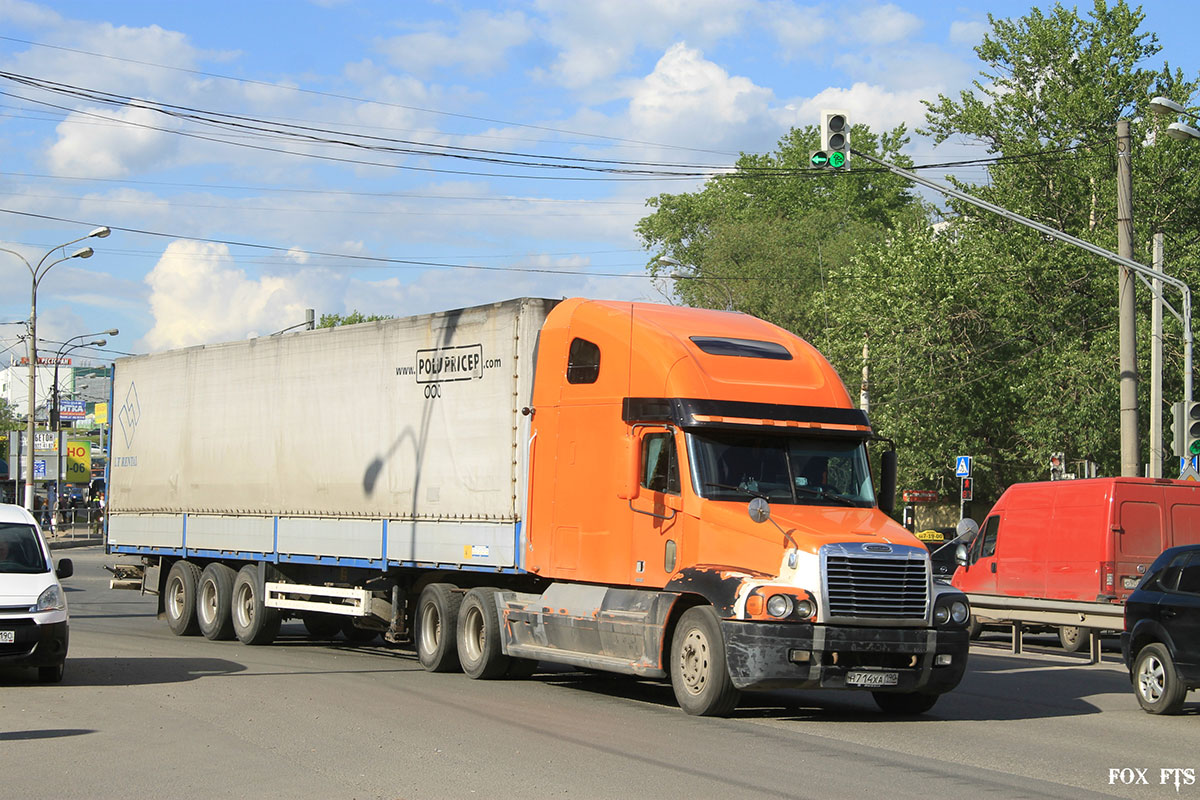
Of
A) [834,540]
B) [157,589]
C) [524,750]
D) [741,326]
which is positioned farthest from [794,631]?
[157,589]

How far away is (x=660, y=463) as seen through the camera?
44.2ft

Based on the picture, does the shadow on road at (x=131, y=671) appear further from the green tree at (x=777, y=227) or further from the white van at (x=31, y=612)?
the green tree at (x=777, y=227)

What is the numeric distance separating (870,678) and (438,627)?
584 centimetres

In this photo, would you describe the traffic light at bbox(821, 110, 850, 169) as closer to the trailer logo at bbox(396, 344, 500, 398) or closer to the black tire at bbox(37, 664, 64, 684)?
the trailer logo at bbox(396, 344, 500, 398)

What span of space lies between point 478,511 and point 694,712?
4096mm

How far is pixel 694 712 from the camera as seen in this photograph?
12688 mm

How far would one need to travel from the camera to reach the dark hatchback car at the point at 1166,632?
13.1m

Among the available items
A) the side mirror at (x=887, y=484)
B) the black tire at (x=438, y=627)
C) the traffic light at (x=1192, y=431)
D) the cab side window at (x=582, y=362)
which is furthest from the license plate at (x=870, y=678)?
the traffic light at (x=1192, y=431)

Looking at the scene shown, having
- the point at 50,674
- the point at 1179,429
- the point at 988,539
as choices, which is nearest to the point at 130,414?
the point at 50,674

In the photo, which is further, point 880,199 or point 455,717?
point 880,199

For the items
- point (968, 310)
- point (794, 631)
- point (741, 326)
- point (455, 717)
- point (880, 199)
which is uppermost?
point (880, 199)

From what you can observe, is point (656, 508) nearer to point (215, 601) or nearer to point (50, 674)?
point (50, 674)

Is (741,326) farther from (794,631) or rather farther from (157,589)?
(157,589)

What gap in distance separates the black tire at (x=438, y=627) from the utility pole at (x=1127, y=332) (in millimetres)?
11645
